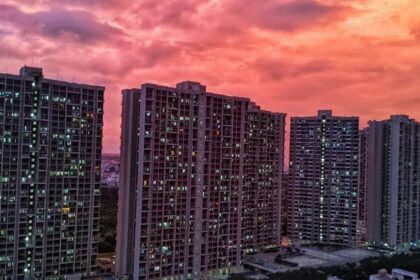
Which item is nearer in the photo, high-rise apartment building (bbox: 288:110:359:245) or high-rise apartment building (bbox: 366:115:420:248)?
high-rise apartment building (bbox: 366:115:420:248)

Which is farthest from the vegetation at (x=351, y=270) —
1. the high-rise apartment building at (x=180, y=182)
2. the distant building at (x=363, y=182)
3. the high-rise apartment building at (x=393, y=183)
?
the distant building at (x=363, y=182)

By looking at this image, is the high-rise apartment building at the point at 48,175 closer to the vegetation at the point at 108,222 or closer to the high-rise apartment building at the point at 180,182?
the high-rise apartment building at the point at 180,182

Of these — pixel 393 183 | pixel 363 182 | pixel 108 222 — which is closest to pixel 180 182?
pixel 108 222

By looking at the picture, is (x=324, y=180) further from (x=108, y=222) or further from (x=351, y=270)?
(x=108, y=222)

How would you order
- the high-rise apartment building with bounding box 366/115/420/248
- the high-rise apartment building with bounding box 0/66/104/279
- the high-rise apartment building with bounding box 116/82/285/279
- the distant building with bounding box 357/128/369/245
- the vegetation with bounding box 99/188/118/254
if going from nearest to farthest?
the high-rise apartment building with bounding box 0/66/104/279 → the high-rise apartment building with bounding box 116/82/285/279 → the vegetation with bounding box 99/188/118/254 → the high-rise apartment building with bounding box 366/115/420/248 → the distant building with bounding box 357/128/369/245

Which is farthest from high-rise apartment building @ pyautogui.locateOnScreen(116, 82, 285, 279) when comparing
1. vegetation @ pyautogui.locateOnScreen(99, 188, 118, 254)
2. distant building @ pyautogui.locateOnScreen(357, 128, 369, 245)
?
distant building @ pyautogui.locateOnScreen(357, 128, 369, 245)

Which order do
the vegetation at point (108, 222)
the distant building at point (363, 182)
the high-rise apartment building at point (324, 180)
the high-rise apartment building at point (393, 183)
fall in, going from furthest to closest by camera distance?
the distant building at point (363, 182)
the high-rise apartment building at point (324, 180)
the high-rise apartment building at point (393, 183)
the vegetation at point (108, 222)

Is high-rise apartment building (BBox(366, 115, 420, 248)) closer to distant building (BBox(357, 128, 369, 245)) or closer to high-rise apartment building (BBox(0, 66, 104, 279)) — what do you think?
distant building (BBox(357, 128, 369, 245))

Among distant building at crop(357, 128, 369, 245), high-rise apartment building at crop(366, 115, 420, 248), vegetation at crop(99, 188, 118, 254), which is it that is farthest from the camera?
distant building at crop(357, 128, 369, 245)
